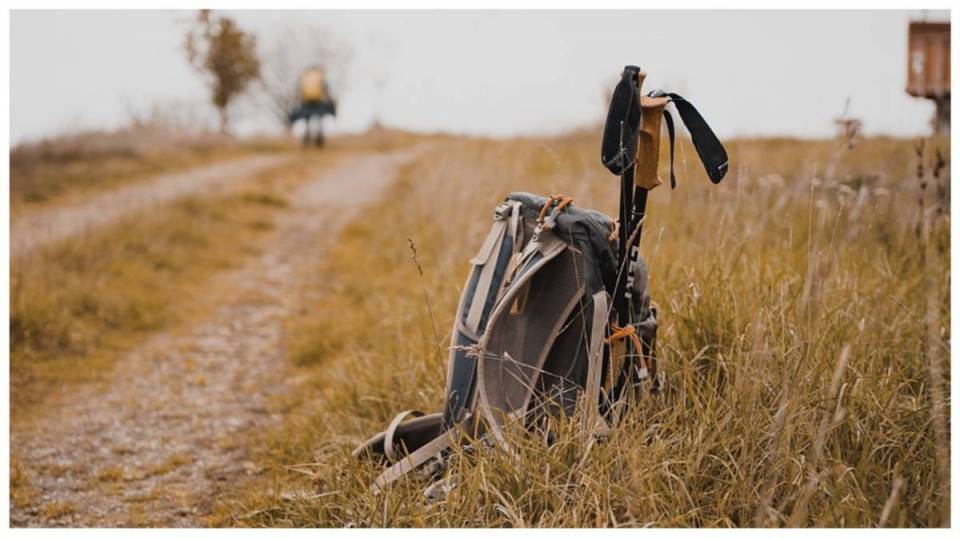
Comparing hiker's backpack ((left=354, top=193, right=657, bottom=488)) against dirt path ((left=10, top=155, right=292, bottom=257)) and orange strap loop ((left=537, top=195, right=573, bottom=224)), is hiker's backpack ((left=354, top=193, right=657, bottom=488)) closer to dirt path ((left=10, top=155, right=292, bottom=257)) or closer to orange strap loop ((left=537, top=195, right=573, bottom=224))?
orange strap loop ((left=537, top=195, right=573, bottom=224))

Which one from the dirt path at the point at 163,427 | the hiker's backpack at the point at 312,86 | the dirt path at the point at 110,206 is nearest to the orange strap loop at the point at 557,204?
the dirt path at the point at 163,427

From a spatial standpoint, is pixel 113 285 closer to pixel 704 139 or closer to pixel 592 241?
pixel 592 241

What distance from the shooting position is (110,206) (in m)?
7.66

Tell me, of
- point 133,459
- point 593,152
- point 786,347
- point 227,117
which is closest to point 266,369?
point 133,459

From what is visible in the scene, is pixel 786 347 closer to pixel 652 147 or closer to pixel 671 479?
pixel 671 479

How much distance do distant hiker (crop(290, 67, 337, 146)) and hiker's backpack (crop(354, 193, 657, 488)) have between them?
35.7 feet

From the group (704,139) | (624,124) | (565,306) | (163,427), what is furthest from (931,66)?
(163,427)

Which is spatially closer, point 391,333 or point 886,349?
point 886,349

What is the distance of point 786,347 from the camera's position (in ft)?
7.45

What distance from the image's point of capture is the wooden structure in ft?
10.1

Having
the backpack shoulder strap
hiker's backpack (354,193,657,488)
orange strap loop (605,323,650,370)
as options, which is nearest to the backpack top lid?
hiker's backpack (354,193,657,488)

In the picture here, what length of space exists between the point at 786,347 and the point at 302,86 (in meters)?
12.3

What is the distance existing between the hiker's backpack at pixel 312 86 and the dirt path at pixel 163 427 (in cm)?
797

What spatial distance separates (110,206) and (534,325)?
22.1 feet
